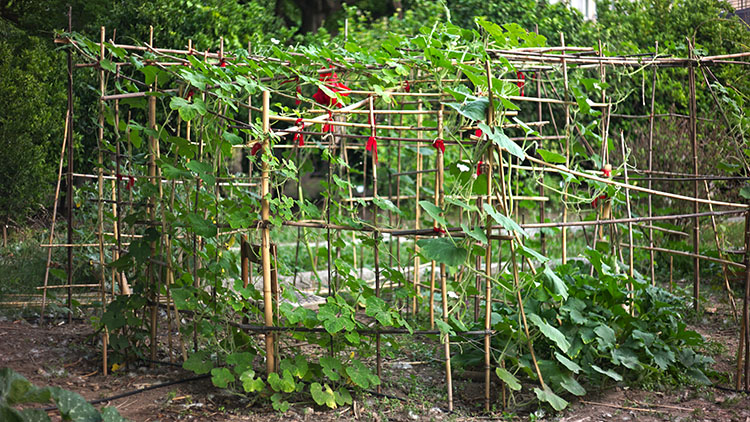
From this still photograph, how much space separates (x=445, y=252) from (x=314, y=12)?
9.16 metres

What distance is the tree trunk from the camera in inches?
434

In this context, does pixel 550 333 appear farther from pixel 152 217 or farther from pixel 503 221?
pixel 152 217

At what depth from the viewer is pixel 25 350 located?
3.46 metres

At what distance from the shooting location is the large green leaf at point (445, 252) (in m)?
2.65

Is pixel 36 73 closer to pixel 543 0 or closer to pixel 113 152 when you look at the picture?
pixel 113 152

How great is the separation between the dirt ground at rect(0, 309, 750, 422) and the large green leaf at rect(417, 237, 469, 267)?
73cm

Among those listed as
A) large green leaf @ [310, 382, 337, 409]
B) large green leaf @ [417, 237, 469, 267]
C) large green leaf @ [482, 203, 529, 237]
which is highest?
large green leaf @ [482, 203, 529, 237]

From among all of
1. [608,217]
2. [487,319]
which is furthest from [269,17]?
[487,319]

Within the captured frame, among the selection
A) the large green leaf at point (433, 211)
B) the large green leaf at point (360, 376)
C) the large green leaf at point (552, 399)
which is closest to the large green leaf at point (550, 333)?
the large green leaf at point (552, 399)

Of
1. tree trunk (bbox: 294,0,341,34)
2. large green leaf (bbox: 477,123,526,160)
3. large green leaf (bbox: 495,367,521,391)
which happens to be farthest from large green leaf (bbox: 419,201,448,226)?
tree trunk (bbox: 294,0,341,34)

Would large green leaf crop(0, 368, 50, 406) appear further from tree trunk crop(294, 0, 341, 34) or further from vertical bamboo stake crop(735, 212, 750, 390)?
tree trunk crop(294, 0, 341, 34)

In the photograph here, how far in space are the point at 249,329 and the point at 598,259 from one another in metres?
1.80

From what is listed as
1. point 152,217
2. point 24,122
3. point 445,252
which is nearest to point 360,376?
point 445,252

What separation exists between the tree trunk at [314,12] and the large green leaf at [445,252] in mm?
8918
